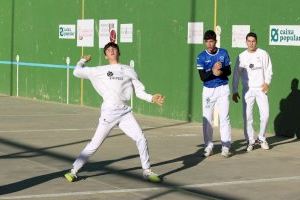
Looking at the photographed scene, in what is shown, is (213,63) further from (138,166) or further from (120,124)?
(120,124)

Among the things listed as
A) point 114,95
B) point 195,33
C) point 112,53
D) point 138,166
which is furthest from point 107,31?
point 114,95

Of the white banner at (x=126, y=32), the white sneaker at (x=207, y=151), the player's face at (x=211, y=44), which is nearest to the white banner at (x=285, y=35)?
the player's face at (x=211, y=44)

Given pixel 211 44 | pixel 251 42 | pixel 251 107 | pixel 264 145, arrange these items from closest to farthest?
pixel 211 44, pixel 251 42, pixel 251 107, pixel 264 145

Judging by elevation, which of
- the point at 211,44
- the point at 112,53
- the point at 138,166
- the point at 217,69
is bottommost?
the point at 138,166

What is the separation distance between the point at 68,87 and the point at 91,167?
37.3 ft

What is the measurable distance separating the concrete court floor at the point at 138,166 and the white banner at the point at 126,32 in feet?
11.6

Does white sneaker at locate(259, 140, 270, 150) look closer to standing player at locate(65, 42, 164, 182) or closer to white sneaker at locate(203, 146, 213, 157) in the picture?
white sneaker at locate(203, 146, 213, 157)

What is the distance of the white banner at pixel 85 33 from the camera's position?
68.9 feet

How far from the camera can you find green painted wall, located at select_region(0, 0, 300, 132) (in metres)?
15.1

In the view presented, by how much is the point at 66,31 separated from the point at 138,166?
11760mm

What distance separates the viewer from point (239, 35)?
1586 centimetres

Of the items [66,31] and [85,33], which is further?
[66,31]

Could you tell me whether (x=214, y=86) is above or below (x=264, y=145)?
above

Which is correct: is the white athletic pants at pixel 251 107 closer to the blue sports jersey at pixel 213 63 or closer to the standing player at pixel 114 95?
the blue sports jersey at pixel 213 63
